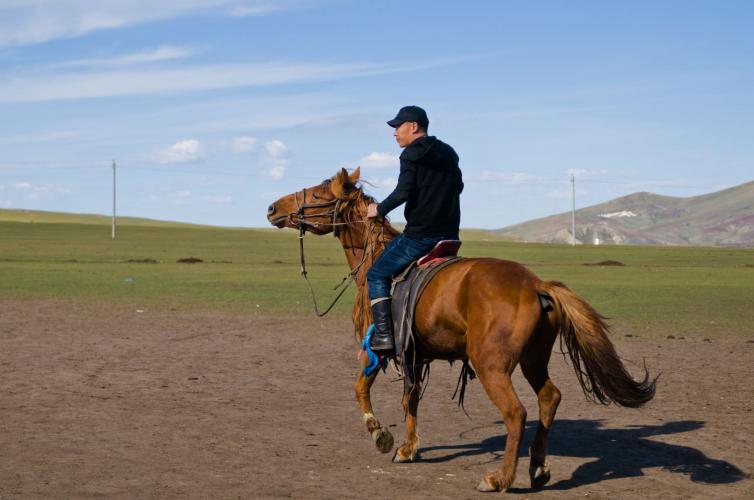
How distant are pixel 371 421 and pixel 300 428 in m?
1.45

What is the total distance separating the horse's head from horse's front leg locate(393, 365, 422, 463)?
1.83 m

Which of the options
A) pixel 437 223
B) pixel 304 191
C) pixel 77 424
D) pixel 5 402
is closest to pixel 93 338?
pixel 5 402

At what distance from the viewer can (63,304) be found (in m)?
25.1

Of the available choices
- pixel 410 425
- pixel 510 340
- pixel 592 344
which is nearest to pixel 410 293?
pixel 510 340

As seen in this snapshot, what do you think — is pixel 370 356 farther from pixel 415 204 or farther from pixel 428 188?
pixel 428 188

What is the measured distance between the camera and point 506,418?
793 cm

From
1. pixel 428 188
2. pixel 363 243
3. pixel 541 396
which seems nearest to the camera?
pixel 541 396

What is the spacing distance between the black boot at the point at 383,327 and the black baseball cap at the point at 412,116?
1600mm

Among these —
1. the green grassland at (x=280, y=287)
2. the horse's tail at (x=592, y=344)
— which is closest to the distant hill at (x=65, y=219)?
the green grassland at (x=280, y=287)

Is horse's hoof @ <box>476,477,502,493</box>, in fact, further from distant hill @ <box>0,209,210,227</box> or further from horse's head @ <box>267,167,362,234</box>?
distant hill @ <box>0,209,210,227</box>

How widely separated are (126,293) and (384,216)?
20.3 metres

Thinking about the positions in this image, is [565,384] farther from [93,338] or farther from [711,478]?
[93,338]

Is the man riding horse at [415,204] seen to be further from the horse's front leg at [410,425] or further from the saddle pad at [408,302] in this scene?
the horse's front leg at [410,425]

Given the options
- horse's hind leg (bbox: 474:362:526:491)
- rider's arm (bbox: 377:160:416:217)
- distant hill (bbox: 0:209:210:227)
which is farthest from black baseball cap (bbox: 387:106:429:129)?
distant hill (bbox: 0:209:210:227)
